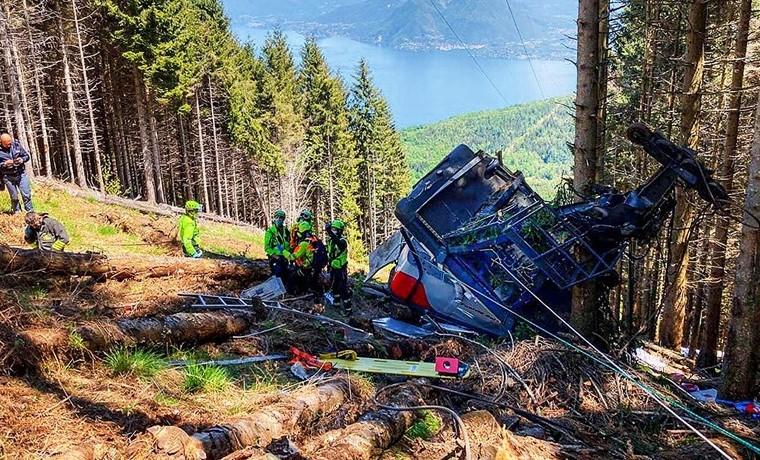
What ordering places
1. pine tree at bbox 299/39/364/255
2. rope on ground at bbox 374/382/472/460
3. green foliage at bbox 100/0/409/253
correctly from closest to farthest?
1. rope on ground at bbox 374/382/472/460
2. green foliage at bbox 100/0/409/253
3. pine tree at bbox 299/39/364/255

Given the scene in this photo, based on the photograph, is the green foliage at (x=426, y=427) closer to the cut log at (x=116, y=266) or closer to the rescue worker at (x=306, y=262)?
the rescue worker at (x=306, y=262)

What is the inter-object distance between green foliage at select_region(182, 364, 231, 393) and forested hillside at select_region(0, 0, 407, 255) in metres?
20.5

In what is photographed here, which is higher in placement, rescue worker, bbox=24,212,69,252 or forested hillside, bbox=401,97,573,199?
rescue worker, bbox=24,212,69,252

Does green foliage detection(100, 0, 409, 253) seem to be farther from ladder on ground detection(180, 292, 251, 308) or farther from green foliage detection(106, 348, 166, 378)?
green foliage detection(106, 348, 166, 378)

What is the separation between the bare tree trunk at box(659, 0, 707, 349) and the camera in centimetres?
1010

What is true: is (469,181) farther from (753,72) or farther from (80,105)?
(80,105)

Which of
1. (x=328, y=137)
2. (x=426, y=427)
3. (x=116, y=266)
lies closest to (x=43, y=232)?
(x=116, y=266)

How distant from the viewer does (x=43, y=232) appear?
1064 centimetres

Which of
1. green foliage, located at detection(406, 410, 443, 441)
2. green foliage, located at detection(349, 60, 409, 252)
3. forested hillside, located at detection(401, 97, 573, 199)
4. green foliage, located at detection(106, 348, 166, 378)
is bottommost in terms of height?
forested hillside, located at detection(401, 97, 573, 199)

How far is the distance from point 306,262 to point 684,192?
25.7 feet

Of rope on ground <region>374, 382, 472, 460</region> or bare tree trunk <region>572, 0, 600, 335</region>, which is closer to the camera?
rope on ground <region>374, 382, 472, 460</region>

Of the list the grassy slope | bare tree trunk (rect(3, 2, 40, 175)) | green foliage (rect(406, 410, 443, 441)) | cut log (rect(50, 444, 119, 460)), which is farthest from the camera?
bare tree trunk (rect(3, 2, 40, 175))

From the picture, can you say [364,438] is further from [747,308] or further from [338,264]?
[338,264]

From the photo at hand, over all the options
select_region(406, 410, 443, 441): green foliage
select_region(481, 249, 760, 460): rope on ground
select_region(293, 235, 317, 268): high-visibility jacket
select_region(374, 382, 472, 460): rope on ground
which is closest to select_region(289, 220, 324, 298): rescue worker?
select_region(293, 235, 317, 268): high-visibility jacket
